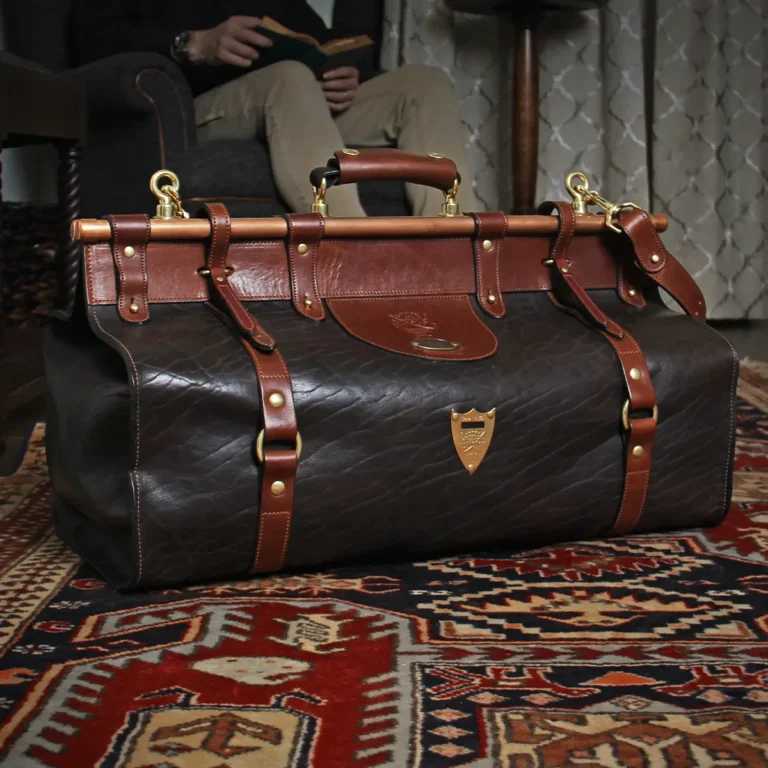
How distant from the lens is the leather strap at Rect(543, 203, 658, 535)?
1320 mm

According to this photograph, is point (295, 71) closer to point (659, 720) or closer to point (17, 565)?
point (17, 565)

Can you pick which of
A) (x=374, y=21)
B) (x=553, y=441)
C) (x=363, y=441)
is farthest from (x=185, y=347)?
(x=374, y=21)

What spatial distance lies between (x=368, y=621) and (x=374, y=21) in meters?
3.00

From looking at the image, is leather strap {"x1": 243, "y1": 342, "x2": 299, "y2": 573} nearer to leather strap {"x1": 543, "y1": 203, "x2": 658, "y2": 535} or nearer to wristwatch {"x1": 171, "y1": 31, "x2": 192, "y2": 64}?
leather strap {"x1": 543, "y1": 203, "x2": 658, "y2": 535}

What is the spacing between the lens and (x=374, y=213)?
262 centimetres

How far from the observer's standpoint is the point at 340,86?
2848 millimetres

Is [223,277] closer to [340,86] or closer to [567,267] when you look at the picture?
[567,267]

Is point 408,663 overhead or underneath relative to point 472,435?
underneath

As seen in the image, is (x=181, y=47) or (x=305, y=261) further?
(x=181, y=47)

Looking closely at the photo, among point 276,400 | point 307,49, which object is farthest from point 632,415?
point 307,49

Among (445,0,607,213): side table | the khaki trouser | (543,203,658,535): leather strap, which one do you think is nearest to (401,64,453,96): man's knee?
the khaki trouser

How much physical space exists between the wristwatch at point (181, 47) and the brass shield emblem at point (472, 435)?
5.71ft

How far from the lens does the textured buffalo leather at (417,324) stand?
1261 millimetres

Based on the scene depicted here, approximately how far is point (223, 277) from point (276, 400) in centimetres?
19
